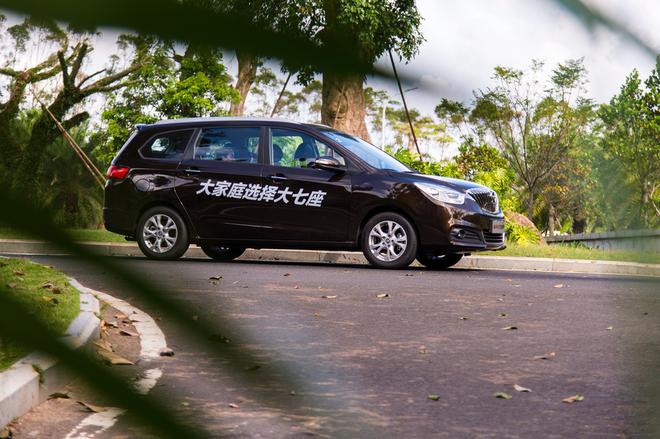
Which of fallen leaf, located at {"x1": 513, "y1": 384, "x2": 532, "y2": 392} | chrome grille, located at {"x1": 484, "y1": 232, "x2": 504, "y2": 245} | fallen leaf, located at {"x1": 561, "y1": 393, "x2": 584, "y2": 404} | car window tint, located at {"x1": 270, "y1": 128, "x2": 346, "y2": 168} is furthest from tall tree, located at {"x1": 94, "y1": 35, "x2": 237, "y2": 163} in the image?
chrome grille, located at {"x1": 484, "y1": 232, "x2": 504, "y2": 245}

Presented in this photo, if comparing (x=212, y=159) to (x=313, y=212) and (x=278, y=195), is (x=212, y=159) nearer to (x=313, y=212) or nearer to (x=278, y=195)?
(x=278, y=195)

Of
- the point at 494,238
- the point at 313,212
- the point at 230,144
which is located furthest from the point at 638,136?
the point at 494,238

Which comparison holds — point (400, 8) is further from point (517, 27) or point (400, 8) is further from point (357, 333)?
point (357, 333)

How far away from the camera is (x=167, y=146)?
1.12m

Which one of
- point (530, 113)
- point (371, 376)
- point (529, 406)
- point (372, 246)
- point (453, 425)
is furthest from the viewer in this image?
point (372, 246)

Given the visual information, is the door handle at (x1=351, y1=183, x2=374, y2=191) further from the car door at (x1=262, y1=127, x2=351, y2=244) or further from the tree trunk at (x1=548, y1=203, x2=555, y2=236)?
the tree trunk at (x1=548, y1=203, x2=555, y2=236)

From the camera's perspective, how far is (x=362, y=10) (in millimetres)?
563

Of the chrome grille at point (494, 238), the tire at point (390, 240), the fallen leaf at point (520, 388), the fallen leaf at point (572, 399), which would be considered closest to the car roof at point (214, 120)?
the fallen leaf at point (572, 399)

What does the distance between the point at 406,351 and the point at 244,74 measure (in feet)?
14.9

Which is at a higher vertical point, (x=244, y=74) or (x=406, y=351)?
(x=244, y=74)

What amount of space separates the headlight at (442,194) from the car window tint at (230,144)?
27.8 feet

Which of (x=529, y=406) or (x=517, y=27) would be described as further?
(x=529, y=406)

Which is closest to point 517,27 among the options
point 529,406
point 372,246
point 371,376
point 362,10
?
point 362,10

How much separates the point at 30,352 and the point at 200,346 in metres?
0.08
